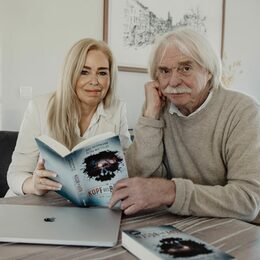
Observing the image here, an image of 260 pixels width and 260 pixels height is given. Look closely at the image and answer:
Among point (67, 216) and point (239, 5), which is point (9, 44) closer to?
point (67, 216)

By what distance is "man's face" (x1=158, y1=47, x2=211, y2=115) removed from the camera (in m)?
1.19

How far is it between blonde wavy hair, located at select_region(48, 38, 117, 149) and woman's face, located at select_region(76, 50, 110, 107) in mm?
22

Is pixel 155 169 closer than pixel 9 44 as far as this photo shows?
Yes

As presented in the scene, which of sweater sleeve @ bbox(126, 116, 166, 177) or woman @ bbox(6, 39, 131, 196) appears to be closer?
sweater sleeve @ bbox(126, 116, 166, 177)

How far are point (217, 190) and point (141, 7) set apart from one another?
7.80 feet

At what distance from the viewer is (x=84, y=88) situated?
165 cm

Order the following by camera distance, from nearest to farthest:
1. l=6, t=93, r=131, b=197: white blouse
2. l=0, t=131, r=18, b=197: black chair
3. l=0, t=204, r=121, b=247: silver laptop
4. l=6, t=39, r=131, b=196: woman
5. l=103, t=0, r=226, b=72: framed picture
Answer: l=0, t=204, r=121, b=247: silver laptop → l=6, t=93, r=131, b=197: white blouse → l=6, t=39, r=131, b=196: woman → l=0, t=131, r=18, b=197: black chair → l=103, t=0, r=226, b=72: framed picture

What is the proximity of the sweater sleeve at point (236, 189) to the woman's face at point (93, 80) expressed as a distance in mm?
777

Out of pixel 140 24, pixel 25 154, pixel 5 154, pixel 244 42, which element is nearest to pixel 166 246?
pixel 25 154

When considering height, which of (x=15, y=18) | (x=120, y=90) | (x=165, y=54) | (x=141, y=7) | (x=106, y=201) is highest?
(x=141, y=7)

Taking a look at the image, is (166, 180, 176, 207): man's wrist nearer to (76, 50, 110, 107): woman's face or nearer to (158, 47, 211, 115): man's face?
(158, 47, 211, 115): man's face

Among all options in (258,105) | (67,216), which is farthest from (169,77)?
(67,216)

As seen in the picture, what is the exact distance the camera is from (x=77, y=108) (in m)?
1.66

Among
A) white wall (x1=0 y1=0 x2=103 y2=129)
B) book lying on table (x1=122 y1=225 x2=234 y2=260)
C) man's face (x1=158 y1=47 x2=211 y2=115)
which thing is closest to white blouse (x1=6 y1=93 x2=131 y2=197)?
man's face (x1=158 y1=47 x2=211 y2=115)
